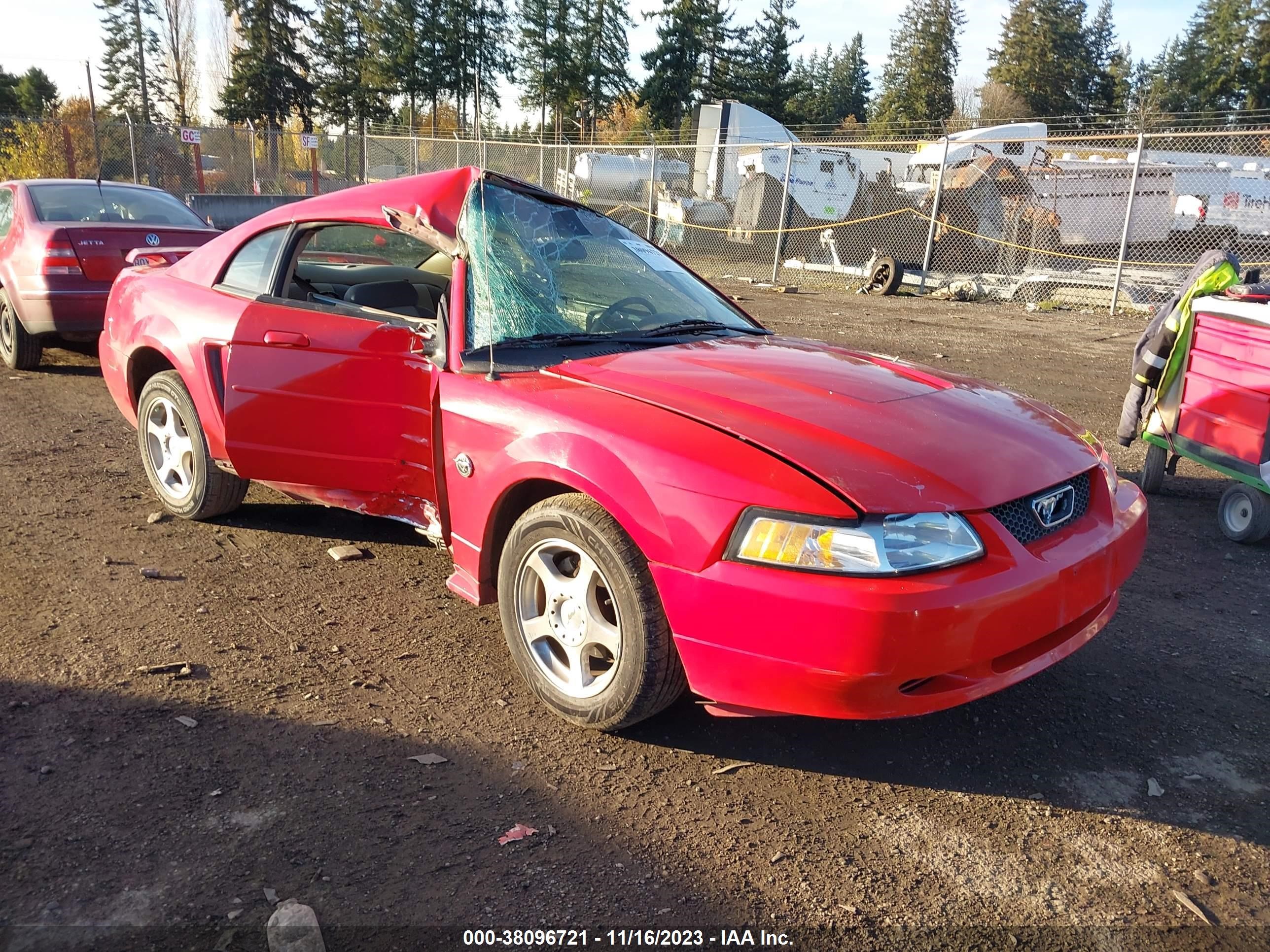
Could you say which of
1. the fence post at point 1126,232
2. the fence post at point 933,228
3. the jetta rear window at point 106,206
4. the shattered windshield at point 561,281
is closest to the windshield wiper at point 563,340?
the shattered windshield at point 561,281

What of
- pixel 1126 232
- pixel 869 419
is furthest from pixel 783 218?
pixel 869 419

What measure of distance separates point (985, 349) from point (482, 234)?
8.49m

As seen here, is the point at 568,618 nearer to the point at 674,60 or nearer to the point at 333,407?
the point at 333,407

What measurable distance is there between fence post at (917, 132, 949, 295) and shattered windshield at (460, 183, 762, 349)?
1299 centimetres

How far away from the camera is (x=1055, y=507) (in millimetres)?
2848

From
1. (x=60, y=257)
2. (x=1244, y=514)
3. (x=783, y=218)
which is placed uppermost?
(x=783, y=218)

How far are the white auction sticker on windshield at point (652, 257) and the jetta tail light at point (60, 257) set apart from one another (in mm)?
5374

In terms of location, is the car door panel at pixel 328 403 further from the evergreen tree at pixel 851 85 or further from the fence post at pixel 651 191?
the evergreen tree at pixel 851 85

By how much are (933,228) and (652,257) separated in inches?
518

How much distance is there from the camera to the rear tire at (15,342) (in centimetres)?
784

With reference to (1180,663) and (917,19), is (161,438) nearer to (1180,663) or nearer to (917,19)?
(1180,663)

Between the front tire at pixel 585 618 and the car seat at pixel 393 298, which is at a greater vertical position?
the car seat at pixel 393 298

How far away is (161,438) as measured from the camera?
477 centimetres

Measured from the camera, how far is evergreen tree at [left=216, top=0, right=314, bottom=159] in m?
51.9
